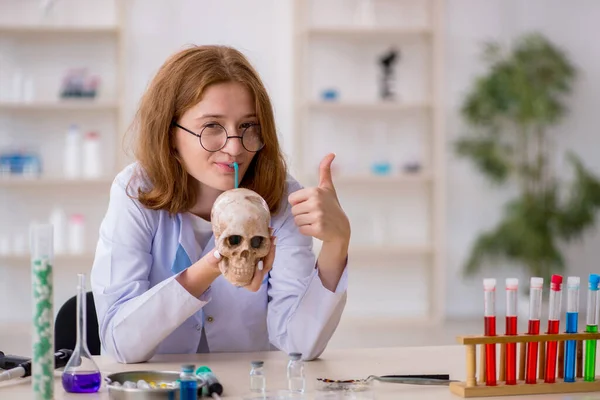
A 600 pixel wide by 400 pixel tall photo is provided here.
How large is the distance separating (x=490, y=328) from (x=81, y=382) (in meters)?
0.76

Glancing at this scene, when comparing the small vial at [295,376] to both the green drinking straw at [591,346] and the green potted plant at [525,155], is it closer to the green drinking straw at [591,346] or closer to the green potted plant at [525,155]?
the green drinking straw at [591,346]

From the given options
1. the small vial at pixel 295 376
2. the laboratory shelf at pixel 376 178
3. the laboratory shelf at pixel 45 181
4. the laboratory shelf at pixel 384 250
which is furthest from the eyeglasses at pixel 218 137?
the laboratory shelf at pixel 384 250

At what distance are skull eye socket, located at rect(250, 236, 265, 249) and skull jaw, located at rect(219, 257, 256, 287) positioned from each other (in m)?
0.04

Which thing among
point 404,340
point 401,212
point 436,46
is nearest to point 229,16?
point 436,46

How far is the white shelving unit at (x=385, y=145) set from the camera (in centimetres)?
589

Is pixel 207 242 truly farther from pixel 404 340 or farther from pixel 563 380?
pixel 404 340

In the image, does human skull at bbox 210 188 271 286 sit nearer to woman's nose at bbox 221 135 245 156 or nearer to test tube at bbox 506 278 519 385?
woman's nose at bbox 221 135 245 156

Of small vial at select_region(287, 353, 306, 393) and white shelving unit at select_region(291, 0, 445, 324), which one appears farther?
white shelving unit at select_region(291, 0, 445, 324)

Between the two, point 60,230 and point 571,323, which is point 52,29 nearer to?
point 60,230

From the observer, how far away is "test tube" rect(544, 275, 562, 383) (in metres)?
1.58

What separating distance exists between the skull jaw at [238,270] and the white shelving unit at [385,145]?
13.4 feet

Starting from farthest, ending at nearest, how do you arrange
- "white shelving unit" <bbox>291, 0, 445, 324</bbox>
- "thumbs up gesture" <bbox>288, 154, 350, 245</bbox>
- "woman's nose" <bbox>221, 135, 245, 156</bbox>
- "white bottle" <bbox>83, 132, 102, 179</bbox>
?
"white shelving unit" <bbox>291, 0, 445, 324</bbox>
"white bottle" <bbox>83, 132, 102, 179</bbox>
"woman's nose" <bbox>221, 135, 245, 156</bbox>
"thumbs up gesture" <bbox>288, 154, 350, 245</bbox>

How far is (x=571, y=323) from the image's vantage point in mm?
1616

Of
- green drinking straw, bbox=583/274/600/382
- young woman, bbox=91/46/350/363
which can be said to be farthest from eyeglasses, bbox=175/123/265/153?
green drinking straw, bbox=583/274/600/382
